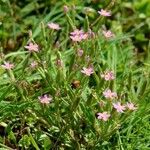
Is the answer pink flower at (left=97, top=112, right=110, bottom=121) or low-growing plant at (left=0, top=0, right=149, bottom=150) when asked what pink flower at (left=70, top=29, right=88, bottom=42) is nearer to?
low-growing plant at (left=0, top=0, right=149, bottom=150)

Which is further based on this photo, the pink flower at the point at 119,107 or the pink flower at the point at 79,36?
the pink flower at the point at 79,36

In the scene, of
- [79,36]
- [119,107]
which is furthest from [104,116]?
[79,36]

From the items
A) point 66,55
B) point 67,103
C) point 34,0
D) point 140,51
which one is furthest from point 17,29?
point 67,103

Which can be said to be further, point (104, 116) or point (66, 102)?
point (66, 102)

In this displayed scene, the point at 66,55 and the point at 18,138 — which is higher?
the point at 66,55

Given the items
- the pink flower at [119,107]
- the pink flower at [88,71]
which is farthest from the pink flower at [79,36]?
the pink flower at [119,107]

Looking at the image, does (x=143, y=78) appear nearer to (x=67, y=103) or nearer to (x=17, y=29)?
(x=67, y=103)

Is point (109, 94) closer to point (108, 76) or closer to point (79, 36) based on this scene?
point (108, 76)

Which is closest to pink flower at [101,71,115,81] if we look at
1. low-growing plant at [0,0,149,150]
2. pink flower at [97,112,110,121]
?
low-growing plant at [0,0,149,150]

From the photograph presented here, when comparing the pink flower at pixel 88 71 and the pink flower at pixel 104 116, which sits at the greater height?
A: the pink flower at pixel 88 71

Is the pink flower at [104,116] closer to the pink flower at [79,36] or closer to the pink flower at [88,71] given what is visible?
the pink flower at [88,71]

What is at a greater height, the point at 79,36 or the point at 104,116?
the point at 79,36
